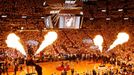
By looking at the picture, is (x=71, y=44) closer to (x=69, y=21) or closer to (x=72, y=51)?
(x=72, y=51)

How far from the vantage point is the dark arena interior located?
44.6 feet

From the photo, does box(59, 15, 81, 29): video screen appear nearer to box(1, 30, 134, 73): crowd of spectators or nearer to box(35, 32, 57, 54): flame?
box(35, 32, 57, 54): flame

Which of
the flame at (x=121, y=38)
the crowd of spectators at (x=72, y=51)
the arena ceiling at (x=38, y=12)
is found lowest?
the crowd of spectators at (x=72, y=51)

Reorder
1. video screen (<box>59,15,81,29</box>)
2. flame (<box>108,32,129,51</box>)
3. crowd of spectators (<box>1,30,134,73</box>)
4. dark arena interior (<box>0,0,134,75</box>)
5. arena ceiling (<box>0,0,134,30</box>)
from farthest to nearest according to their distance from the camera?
crowd of spectators (<box>1,30,134,73</box>) → arena ceiling (<box>0,0,134,30</box>) → dark arena interior (<box>0,0,134,75</box>) → flame (<box>108,32,129,51</box>) → video screen (<box>59,15,81,29</box>)

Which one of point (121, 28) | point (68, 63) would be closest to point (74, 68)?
point (68, 63)

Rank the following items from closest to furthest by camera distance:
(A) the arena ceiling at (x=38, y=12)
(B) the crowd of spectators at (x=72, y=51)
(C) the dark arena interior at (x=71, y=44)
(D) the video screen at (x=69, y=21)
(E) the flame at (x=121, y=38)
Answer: (D) the video screen at (x=69, y=21)
(E) the flame at (x=121, y=38)
(C) the dark arena interior at (x=71, y=44)
(A) the arena ceiling at (x=38, y=12)
(B) the crowd of spectators at (x=72, y=51)

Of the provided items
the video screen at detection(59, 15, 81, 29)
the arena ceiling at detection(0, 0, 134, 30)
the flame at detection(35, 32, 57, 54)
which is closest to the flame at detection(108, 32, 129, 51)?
the arena ceiling at detection(0, 0, 134, 30)

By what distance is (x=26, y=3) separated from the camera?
14.5 m

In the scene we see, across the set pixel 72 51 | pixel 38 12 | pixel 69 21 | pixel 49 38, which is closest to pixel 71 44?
pixel 72 51

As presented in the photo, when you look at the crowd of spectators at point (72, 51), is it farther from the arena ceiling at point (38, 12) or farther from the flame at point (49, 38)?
the arena ceiling at point (38, 12)

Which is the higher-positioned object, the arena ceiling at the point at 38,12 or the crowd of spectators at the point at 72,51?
the arena ceiling at the point at 38,12

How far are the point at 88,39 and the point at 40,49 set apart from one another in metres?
3.35

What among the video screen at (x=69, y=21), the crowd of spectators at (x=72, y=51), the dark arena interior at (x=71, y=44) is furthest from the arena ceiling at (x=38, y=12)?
the video screen at (x=69, y=21)

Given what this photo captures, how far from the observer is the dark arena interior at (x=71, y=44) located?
44.6 ft
